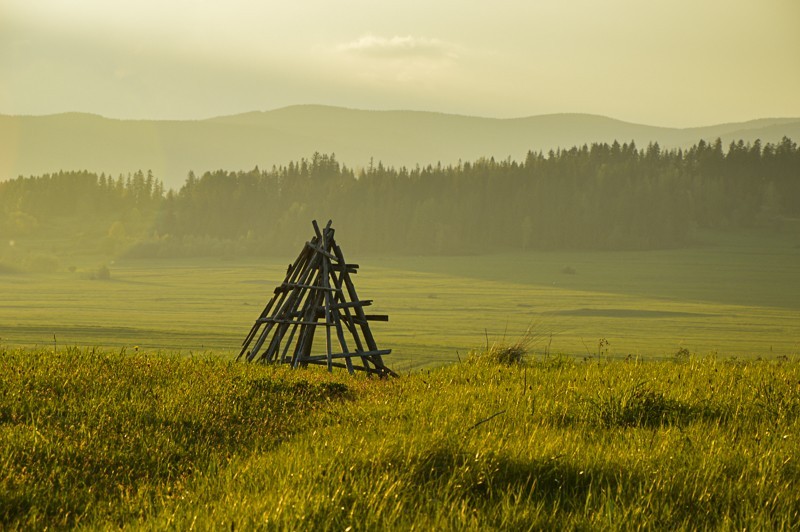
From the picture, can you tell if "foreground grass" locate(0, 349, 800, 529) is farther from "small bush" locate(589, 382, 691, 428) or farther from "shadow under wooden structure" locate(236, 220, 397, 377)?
"shadow under wooden structure" locate(236, 220, 397, 377)

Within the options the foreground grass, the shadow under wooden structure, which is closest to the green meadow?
the foreground grass

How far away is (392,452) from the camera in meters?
7.90

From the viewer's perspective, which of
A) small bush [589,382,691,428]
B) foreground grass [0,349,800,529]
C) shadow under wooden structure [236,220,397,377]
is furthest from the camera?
shadow under wooden structure [236,220,397,377]

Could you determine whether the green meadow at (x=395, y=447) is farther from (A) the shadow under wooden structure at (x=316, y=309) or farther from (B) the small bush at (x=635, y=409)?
(A) the shadow under wooden structure at (x=316, y=309)

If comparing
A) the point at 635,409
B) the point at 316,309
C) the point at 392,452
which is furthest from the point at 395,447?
the point at 316,309

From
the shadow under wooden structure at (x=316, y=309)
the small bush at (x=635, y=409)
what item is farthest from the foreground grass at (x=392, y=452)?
the shadow under wooden structure at (x=316, y=309)

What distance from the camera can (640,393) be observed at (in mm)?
11078

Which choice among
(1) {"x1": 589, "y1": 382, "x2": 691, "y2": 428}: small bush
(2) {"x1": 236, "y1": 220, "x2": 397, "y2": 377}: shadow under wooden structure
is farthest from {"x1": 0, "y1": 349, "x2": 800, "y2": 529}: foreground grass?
(2) {"x1": 236, "y1": 220, "x2": 397, "y2": 377}: shadow under wooden structure

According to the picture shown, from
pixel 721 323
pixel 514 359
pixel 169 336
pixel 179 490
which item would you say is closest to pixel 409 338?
pixel 169 336

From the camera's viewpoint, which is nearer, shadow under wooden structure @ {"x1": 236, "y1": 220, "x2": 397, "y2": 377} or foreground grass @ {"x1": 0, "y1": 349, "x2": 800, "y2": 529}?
foreground grass @ {"x1": 0, "y1": 349, "x2": 800, "y2": 529}

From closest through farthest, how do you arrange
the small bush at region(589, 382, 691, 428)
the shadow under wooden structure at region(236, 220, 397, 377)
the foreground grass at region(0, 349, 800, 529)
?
the foreground grass at region(0, 349, 800, 529) < the small bush at region(589, 382, 691, 428) < the shadow under wooden structure at region(236, 220, 397, 377)

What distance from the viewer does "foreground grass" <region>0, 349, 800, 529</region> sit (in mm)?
6660

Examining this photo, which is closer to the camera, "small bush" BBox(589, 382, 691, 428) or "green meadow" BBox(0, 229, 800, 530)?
"green meadow" BBox(0, 229, 800, 530)

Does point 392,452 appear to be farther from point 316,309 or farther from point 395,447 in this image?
point 316,309
